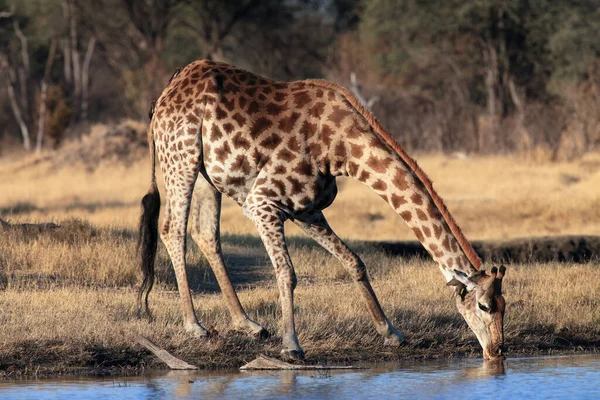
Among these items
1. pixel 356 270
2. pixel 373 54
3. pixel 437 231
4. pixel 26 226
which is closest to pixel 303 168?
pixel 356 270

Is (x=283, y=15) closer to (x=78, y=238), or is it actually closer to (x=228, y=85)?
(x=78, y=238)

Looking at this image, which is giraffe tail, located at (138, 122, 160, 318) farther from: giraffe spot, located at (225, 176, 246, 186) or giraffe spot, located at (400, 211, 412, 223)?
giraffe spot, located at (400, 211, 412, 223)

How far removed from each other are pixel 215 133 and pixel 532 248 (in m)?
7.62

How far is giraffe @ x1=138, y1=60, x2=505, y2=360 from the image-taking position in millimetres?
8180

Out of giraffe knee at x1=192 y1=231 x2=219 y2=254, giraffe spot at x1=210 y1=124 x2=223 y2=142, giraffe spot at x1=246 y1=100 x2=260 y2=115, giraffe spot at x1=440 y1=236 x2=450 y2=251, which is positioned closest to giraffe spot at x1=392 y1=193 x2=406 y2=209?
giraffe spot at x1=440 y1=236 x2=450 y2=251

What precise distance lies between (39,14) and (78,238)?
37658mm

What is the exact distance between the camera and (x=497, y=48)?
4194 centimetres

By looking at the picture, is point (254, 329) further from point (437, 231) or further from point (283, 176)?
point (437, 231)

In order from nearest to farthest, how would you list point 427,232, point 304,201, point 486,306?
point 486,306 → point 427,232 → point 304,201

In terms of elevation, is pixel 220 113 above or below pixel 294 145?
above

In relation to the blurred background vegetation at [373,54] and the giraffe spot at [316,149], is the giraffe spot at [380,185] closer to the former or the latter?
the giraffe spot at [316,149]

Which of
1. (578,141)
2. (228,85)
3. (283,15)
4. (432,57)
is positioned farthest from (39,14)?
(228,85)

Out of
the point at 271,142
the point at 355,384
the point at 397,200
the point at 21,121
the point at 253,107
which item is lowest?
the point at 355,384

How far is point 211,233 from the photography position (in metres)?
9.53
